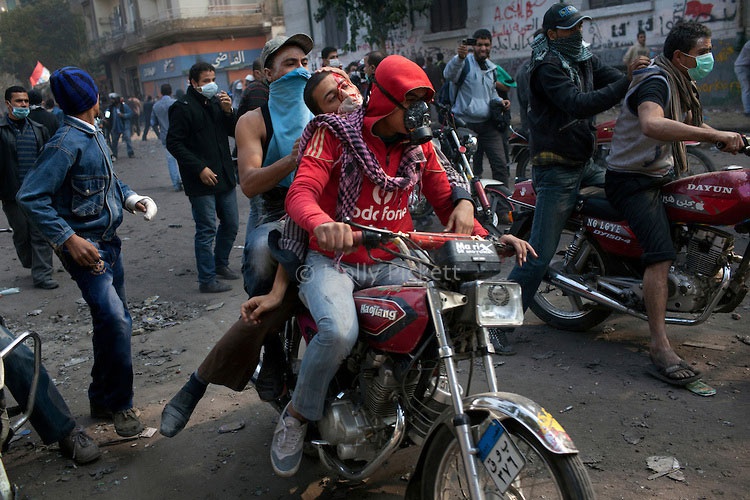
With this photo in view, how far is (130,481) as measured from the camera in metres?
3.41

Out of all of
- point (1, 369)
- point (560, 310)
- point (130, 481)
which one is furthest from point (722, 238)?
point (1, 369)

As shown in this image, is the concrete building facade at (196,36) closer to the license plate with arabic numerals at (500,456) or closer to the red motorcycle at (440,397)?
the red motorcycle at (440,397)

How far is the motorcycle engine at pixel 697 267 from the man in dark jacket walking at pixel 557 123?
72 cm

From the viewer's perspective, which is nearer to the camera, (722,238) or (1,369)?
(1,369)

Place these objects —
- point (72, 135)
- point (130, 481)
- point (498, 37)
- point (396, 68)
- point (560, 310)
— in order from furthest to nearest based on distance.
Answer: point (498, 37)
point (560, 310)
point (72, 135)
point (130, 481)
point (396, 68)

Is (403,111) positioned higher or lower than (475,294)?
higher

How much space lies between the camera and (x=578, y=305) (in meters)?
4.77

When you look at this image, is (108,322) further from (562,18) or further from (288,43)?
(562,18)

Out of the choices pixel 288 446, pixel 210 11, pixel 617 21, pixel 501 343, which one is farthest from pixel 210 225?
pixel 210 11

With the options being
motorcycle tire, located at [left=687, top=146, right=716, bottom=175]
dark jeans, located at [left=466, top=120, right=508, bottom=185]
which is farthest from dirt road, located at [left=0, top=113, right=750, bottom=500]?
dark jeans, located at [left=466, top=120, right=508, bottom=185]

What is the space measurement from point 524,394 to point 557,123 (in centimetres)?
164

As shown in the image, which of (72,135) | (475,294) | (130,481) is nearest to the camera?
(475,294)

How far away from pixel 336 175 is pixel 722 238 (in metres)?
2.43

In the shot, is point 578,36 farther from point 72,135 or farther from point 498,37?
point 498,37
